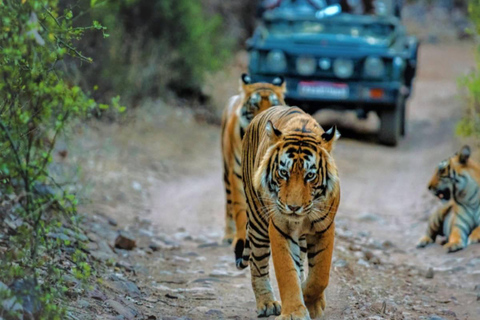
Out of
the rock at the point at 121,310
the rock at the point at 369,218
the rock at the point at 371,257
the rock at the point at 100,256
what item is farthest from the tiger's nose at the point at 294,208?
the rock at the point at 369,218

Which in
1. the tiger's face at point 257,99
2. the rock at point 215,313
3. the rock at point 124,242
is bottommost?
the rock at point 124,242

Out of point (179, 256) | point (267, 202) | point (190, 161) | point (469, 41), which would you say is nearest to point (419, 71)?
point (469, 41)

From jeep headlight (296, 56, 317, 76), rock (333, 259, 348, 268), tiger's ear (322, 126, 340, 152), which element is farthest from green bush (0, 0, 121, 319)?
jeep headlight (296, 56, 317, 76)

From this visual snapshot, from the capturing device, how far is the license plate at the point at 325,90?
12371 millimetres

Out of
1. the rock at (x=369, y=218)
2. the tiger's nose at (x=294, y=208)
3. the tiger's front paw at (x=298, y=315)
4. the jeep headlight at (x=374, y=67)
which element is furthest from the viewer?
the jeep headlight at (x=374, y=67)

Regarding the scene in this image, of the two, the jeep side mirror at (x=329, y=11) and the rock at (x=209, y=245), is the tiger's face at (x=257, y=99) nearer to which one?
the rock at (x=209, y=245)

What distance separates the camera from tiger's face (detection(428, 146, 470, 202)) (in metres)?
7.34

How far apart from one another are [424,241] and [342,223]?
101 cm

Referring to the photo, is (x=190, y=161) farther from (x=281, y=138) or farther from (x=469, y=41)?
(x=469, y=41)

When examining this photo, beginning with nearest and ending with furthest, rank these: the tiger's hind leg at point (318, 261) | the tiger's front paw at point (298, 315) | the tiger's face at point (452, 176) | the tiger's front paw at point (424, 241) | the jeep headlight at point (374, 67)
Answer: the tiger's front paw at point (298, 315) < the tiger's hind leg at point (318, 261) < the tiger's face at point (452, 176) < the tiger's front paw at point (424, 241) < the jeep headlight at point (374, 67)

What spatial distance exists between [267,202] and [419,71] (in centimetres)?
1911

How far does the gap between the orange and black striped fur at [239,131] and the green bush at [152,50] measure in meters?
5.12

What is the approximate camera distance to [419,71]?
23062mm

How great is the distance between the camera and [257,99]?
6957 millimetres
